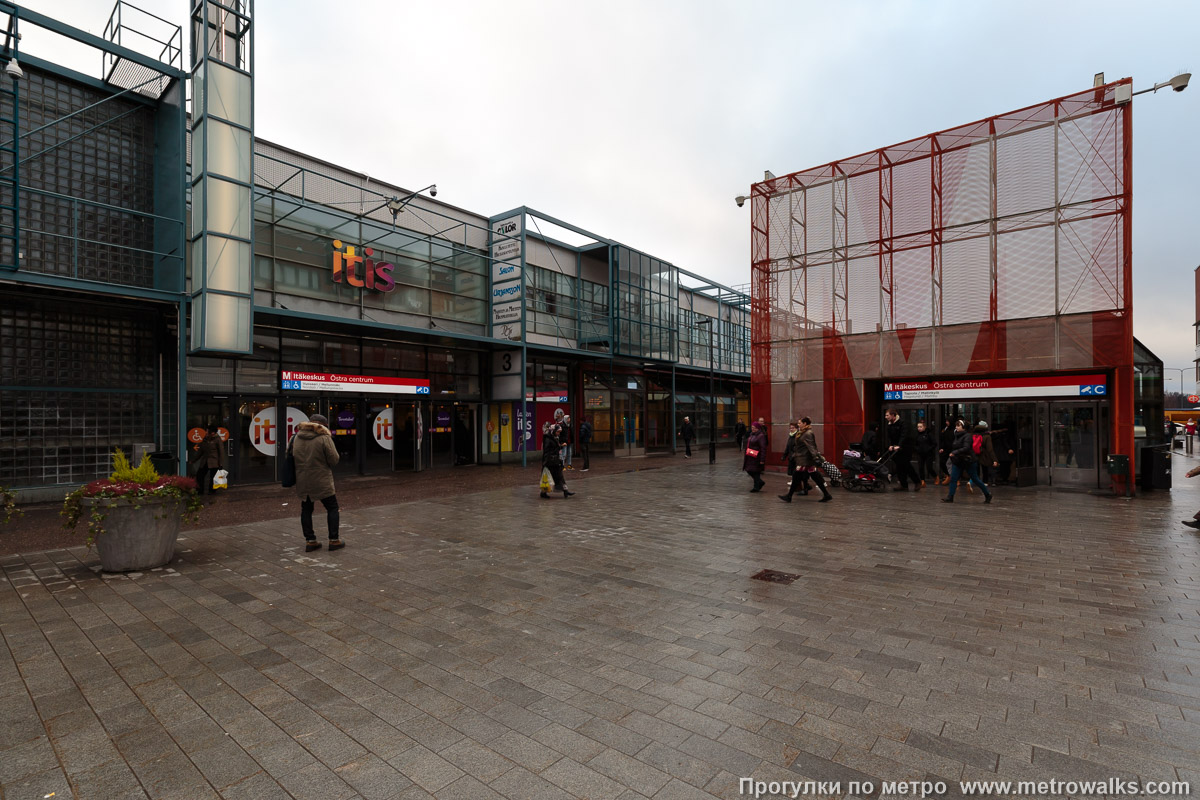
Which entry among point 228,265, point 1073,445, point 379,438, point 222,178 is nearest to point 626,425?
point 379,438

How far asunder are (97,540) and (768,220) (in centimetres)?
1710

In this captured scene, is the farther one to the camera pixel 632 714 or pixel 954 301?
pixel 954 301

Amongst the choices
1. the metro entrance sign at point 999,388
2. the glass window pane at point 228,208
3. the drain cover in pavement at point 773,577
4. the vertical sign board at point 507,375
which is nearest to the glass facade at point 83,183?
the glass window pane at point 228,208

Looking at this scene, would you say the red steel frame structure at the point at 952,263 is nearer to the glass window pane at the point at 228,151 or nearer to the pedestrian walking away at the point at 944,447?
the pedestrian walking away at the point at 944,447

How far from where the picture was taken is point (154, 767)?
2910 mm

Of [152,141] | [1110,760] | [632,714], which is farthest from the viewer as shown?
[152,141]

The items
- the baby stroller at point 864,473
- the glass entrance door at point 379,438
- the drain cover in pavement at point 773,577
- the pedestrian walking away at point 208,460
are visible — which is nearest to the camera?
the drain cover in pavement at point 773,577

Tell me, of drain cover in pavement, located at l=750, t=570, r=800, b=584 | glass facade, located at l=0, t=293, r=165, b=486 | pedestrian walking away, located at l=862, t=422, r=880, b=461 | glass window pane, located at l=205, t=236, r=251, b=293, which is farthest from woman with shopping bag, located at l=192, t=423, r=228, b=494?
pedestrian walking away, located at l=862, t=422, r=880, b=461

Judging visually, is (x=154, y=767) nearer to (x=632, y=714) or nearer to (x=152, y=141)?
(x=632, y=714)

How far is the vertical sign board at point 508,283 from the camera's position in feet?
64.9

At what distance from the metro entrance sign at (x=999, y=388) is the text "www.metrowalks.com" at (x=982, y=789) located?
532 inches

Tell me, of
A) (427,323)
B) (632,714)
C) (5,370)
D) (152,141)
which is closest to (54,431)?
(5,370)

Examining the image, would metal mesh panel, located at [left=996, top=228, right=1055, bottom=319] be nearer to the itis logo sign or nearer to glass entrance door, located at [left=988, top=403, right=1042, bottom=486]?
glass entrance door, located at [left=988, top=403, right=1042, bottom=486]

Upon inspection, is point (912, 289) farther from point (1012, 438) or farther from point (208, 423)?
point (208, 423)
